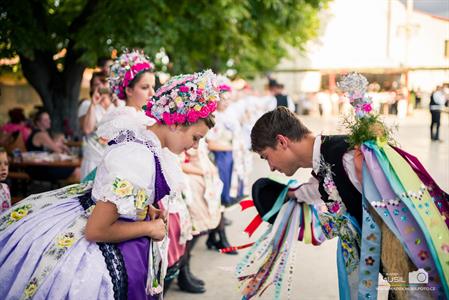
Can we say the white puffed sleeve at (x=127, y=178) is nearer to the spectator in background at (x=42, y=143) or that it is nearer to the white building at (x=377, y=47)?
the white building at (x=377, y=47)

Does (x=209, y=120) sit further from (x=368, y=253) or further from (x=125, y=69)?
(x=125, y=69)

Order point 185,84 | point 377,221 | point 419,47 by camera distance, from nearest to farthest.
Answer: point 377,221 → point 185,84 → point 419,47

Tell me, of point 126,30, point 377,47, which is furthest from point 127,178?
point 377,47

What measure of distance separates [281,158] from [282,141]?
0.33 ft

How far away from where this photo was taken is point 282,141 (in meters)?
2.63

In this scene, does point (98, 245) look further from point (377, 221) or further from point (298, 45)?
point (298, 45)

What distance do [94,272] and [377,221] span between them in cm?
130

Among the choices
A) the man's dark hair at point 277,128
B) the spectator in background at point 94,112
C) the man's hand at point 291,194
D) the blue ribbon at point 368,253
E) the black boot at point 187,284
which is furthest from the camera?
the spectator in background at point 94,112

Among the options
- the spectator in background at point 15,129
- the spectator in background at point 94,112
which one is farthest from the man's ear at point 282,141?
the spectator in background at point 15,129

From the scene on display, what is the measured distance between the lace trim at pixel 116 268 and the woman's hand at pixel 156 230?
18 cm

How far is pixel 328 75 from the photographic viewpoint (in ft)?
99.9

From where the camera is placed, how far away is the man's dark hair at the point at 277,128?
2.64 metres

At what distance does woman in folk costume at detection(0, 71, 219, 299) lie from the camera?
7.14 ft

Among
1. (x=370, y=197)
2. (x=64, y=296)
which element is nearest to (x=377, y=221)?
(x=370, y=197)
